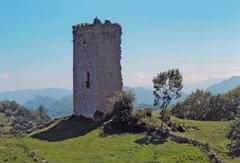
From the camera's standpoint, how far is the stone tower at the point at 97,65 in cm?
5203

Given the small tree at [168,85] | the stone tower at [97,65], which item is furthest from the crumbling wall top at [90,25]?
the small tree at [168,85]

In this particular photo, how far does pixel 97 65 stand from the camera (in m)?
52.1

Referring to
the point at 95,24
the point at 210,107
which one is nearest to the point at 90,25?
the point at 95,24

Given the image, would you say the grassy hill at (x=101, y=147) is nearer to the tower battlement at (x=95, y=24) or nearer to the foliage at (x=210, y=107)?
the tower battlement at (x=95, y=24)

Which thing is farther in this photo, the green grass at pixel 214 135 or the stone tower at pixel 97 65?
the stone tower at pixel 97 65

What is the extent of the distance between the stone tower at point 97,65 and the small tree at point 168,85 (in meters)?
7.46

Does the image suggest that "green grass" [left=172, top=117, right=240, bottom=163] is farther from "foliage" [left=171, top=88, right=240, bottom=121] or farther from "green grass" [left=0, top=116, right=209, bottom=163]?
"foliage" [left=171, top=88, right=240, bottom=121]

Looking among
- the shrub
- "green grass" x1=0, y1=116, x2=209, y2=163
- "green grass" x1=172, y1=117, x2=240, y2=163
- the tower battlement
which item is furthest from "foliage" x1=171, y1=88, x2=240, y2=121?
"green grass" x1=0, y1=116, x2=209, y2=163

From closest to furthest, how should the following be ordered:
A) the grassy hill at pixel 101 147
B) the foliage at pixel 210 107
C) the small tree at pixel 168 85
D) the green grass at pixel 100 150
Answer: the green grass at pixel 100 150 < the grassy hill at pixel 101 147 < the small tree at pixel 168 85 < the foliage at pixel 210 107

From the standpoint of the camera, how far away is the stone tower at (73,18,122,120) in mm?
52031

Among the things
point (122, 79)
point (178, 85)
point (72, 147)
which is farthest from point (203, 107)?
→ point (72, 147)

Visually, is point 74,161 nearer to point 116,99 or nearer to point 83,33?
point 116,99

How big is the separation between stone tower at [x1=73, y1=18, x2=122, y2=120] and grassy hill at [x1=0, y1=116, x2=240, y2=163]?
13.4 feet

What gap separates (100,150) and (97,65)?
614 inches
